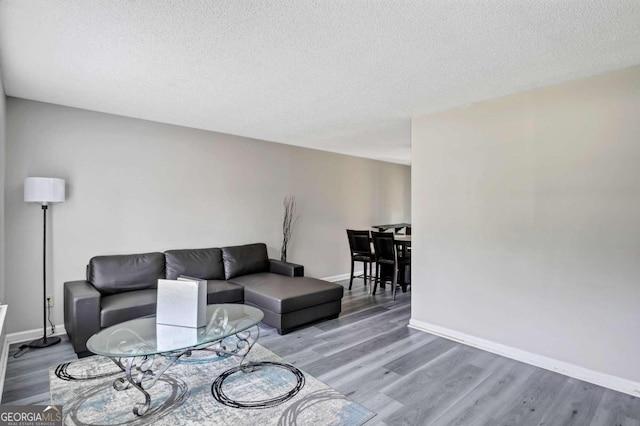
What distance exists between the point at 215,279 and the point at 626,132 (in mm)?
4452

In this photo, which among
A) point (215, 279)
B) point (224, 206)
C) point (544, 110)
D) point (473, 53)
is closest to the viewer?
point (473, 53)

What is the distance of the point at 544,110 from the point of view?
2.98 meters

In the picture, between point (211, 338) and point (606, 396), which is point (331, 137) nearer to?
point (211, 338)

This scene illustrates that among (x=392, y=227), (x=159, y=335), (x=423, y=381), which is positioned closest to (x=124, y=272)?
(x=159, y=335)

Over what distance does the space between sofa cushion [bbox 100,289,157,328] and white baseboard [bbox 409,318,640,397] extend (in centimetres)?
294

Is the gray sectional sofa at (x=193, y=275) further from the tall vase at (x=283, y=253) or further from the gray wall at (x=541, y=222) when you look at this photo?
the gray wall at (x=541, y=222)

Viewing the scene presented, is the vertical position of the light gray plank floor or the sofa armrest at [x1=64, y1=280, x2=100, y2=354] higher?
the sofa armrest at [x1=64, y1=280, x2=100, y2=354]

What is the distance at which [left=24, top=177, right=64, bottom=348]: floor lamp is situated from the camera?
3.14m

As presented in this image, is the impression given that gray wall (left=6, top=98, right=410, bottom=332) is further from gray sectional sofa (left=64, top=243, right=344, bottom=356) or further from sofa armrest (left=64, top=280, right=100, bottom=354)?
sofa armrest (left=64, top=280, right=100, bottom=354)

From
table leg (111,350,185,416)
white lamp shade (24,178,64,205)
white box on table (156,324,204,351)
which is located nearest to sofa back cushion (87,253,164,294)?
white lamp shade (24,178,64,205)

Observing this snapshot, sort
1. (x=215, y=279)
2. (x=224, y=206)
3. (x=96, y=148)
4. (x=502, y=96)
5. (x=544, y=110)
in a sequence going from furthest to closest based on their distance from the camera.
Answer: (x=224, y=206) < (x=215, y=279) < (x=96, y=148) < (x=502, y=96) < (x=544, y=110)

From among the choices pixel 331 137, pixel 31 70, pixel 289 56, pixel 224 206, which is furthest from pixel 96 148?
pixel 331 137

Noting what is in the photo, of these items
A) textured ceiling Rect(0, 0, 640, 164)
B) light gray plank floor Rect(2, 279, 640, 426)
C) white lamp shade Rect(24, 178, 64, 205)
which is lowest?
light gray plank floor Rect(2, 279, 640, 426)

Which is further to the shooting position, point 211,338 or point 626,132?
point 626,132
